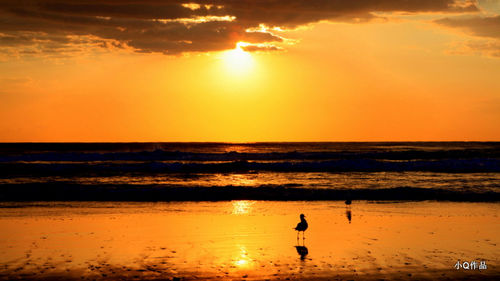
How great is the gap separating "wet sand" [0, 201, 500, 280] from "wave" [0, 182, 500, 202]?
388 centimetres

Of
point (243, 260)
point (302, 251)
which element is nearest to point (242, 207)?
point (302, 251)

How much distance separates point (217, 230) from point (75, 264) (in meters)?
4.80

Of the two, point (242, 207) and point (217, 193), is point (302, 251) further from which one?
point (217, 193)

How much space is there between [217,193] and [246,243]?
13.9 m

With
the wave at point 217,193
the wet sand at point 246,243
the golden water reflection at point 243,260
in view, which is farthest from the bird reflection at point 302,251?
the wave at point 217,193

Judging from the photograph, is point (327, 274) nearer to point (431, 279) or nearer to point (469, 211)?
point (431, 279)

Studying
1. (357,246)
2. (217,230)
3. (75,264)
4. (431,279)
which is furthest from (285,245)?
(75,264)

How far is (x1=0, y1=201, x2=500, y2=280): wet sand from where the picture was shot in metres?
10.8

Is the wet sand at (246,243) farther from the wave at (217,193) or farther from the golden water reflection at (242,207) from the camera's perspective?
the wave at (217,193)

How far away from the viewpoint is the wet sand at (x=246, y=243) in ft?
35.6

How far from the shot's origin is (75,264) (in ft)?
37.8

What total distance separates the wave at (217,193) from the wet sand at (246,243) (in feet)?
12.7

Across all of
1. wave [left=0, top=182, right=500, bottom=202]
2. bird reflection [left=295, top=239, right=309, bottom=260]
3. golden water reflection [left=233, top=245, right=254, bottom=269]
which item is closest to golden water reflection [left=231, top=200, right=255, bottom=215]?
wave [left=0, top=182, right=500, bottom=202]

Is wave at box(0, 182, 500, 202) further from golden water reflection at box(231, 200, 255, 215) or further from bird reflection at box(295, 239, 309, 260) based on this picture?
bird reflection at box(295, 239, 309, 260)
